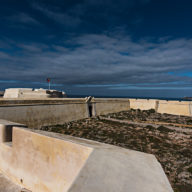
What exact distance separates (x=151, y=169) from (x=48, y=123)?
15427mm

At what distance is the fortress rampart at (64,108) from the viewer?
1380 cm

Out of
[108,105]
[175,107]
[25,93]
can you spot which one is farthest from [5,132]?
[175,107]

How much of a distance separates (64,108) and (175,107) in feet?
73.5

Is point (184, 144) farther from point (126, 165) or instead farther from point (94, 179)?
point (94, 179)

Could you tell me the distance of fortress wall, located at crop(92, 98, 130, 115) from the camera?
25.4 m

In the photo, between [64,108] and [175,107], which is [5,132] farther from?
[175,107]

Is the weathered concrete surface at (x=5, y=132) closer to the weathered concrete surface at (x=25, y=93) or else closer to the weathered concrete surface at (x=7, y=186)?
the weathered concrete surface at (x=7, y=186)

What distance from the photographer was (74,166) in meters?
3.79

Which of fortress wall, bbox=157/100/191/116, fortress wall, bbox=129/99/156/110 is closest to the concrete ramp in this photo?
fortress wall, bbox=157/100/191/116

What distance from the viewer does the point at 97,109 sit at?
1004 inches

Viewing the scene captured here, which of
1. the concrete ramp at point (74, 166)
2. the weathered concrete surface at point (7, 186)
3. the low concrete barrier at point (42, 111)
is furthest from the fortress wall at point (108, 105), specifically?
the concrete ramp at point (74, 166)

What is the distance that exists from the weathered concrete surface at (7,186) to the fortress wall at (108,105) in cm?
1919

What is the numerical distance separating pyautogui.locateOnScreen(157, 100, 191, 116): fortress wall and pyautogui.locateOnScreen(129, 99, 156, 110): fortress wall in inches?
60.8

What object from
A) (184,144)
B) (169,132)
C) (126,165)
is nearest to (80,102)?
(169,132)
